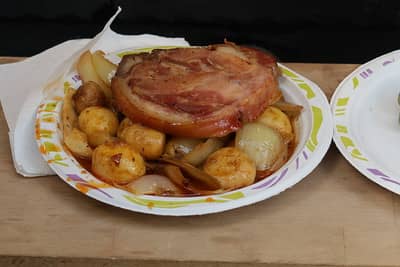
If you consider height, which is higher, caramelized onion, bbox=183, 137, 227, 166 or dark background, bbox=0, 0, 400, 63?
caramelized onion, bbox=183, 137, 227, 166

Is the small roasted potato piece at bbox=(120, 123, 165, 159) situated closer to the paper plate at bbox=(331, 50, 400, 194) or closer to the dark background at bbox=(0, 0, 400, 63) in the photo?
the paper plate at bbox=(331, 50, 400, 194)

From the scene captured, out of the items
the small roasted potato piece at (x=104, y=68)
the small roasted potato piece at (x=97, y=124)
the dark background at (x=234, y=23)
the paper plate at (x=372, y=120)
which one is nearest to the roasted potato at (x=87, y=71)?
the small roasted potato piece at (x=104, y=68)

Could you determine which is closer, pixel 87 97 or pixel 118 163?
pixel 118 163

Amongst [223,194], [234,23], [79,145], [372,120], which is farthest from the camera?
[234,23]

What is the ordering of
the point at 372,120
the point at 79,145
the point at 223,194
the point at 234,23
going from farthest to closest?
the point at 234,23
the point at 372,120
the point at 79,145
the point at 223,194

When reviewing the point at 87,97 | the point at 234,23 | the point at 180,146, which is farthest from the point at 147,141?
the point at 234,23

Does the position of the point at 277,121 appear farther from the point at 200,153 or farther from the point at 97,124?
the point at 97,124

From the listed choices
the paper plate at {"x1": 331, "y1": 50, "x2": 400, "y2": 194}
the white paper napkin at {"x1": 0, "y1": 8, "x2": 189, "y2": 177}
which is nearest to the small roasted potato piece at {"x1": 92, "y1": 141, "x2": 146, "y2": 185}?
the white paper napkin at {"x1": 0, "y1": 8, "x2": 189, "y2": 177}
